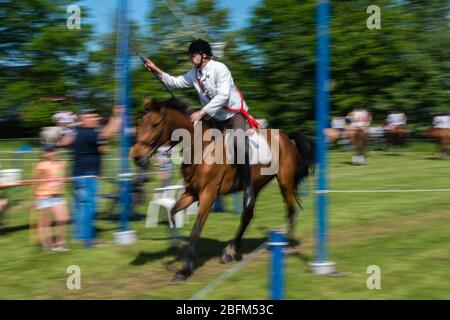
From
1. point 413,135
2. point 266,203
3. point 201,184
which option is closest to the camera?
point 201,184

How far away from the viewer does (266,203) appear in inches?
498

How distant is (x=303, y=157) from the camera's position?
9.33 metres

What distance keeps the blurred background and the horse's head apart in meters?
1.55

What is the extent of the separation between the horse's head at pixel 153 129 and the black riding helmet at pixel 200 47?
704 mm

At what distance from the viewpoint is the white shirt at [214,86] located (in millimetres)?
7402

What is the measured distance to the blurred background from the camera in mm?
7414

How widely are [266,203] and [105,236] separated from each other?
397cm

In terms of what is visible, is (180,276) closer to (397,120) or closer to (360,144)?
(360,144)

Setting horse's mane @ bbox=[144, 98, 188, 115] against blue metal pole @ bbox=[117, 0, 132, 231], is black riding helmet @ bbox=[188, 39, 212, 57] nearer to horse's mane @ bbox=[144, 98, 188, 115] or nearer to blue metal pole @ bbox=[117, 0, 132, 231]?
horse's mane @ bbox=[144, 98, 188, 115]

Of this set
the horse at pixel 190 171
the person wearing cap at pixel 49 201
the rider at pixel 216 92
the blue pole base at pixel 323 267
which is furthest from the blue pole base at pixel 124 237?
the blue pole base at pixel 323 267

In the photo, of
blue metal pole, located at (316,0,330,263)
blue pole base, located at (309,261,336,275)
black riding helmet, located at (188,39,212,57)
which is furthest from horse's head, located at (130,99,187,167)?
blue pole base, located at (309,261,336,275)

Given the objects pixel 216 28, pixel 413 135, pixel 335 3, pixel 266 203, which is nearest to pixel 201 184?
pixel 266 203
